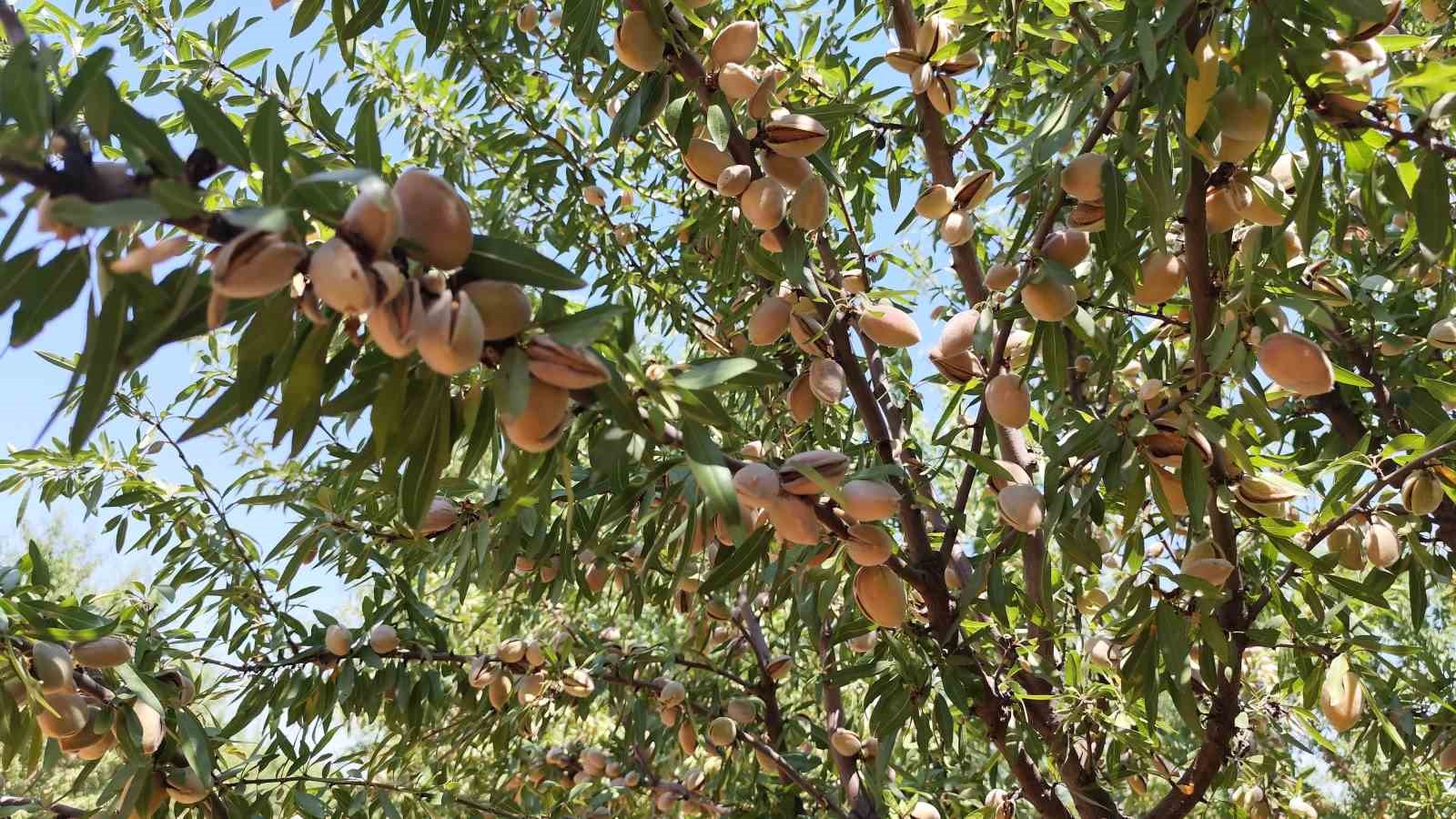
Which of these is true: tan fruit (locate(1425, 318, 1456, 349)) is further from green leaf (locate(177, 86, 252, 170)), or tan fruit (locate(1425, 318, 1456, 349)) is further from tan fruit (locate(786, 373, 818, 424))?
green leaf (locate(177, 86, 252, 170))

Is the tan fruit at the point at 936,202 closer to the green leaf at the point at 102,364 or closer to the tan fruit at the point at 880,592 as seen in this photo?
the tan fruit at the point at 880,592

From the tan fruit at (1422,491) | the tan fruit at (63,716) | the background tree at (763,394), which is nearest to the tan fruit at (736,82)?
the background tree at (763,394)

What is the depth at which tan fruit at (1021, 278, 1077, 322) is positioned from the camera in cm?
115

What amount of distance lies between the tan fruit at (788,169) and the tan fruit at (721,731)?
123cm

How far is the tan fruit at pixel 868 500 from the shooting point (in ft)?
3.17

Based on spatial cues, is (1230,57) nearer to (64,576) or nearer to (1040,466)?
(1040,466)

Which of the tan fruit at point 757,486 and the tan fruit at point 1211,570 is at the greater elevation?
the tan fruit at point 1211,570

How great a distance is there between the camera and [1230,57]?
1049mm

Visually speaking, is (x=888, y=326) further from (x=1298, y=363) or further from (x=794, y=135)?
(x=1298, y=363)

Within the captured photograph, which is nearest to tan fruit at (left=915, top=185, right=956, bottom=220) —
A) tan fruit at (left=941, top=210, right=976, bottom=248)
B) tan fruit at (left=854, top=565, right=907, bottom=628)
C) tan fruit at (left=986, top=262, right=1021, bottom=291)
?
tan fruit at (left=941, top=210, right=976, bottom=248)

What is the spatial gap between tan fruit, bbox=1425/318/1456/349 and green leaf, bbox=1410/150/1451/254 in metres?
0.58

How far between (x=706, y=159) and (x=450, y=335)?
72 centimetres

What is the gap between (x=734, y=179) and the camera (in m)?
1.24

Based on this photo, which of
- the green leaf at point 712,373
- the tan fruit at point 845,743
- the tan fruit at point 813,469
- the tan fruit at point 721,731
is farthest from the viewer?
the tan fruit at point 721,731
